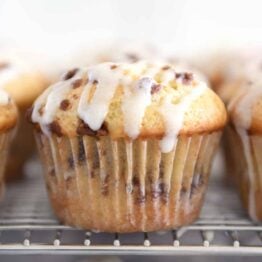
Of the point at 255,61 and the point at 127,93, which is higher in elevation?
the point at 127,93

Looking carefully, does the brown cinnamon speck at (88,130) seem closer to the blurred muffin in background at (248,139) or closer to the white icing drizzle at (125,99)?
the white icing drizzle at (125,99)

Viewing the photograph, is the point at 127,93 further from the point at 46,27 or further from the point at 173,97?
the point at 46,27

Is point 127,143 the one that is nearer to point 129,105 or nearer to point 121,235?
point 129,105

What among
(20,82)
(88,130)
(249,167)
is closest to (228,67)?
(249,167)

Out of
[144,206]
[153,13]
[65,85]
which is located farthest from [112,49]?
[144,206]

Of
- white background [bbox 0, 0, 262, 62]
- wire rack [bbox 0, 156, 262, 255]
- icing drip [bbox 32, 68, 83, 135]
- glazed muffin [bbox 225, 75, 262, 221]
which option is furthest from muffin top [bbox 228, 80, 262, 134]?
white background [bbox 0, 0, 262, 62]

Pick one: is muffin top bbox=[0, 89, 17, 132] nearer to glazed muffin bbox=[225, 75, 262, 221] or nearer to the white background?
glazed muffin bbox=[225, 75, 262, 221]
